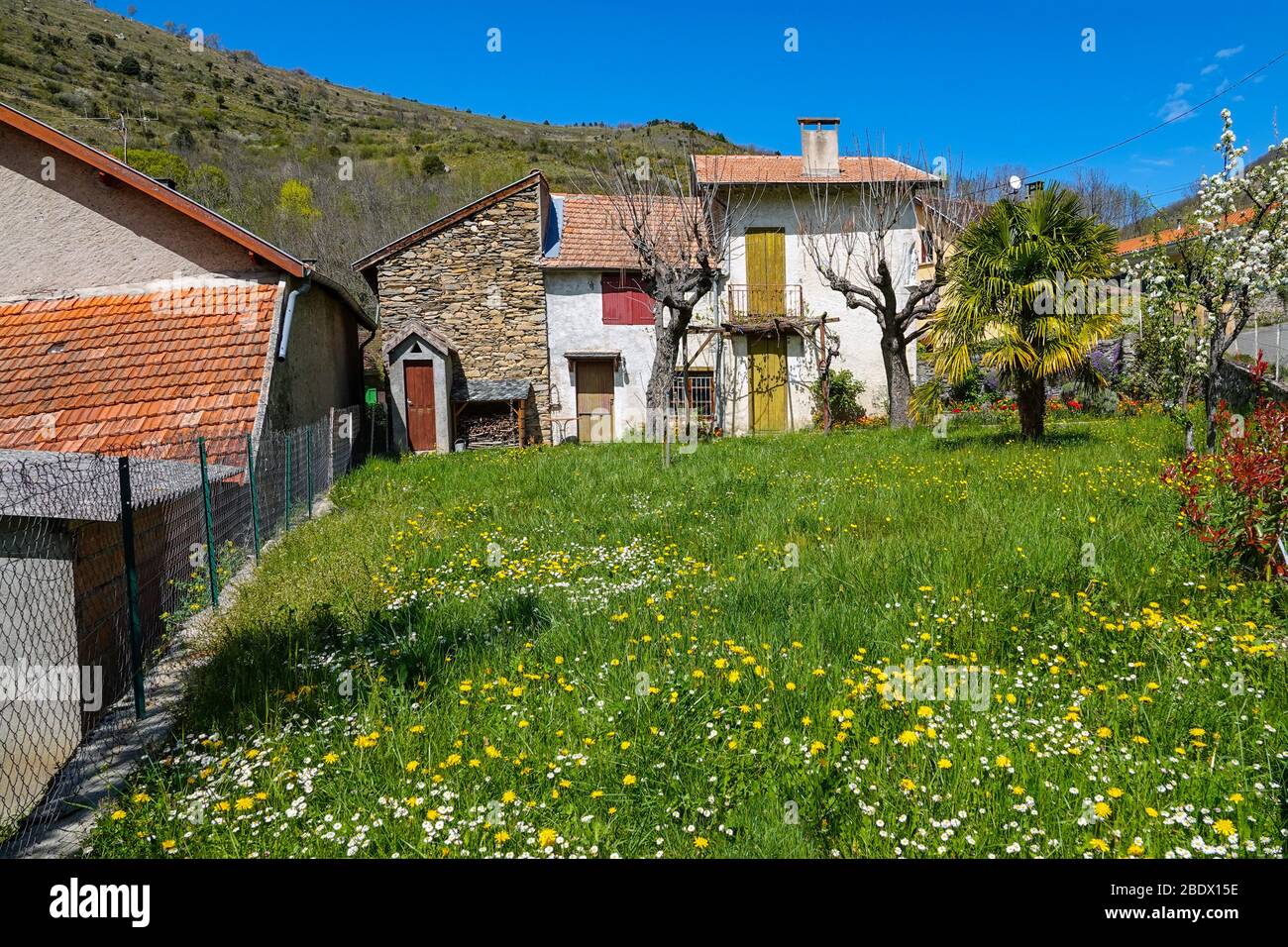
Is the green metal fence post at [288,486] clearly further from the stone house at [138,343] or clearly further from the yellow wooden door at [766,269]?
the yellow wooden door at [766,269]

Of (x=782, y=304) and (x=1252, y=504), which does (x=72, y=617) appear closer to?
(x=1252, y=504)

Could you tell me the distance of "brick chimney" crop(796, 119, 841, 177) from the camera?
21.4 meters

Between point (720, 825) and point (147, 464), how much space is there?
5510mm

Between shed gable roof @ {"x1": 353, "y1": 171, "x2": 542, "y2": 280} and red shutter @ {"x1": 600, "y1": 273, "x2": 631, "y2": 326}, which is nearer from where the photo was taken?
shed gable roof @ {"x1": 353, "y1": 171, "x2": 542, "y2": 280}

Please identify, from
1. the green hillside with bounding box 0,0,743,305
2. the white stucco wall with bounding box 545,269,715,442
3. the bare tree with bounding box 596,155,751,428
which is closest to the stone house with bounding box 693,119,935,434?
the bare tree with bounding box 596,155,751,428

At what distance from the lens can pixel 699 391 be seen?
20.9 meters

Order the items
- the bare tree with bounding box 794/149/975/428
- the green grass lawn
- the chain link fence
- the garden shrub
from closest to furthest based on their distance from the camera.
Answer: the green grass lawn < the chain link fence < the bare tree with bounding box 794/149/975/428 < the garden shrub

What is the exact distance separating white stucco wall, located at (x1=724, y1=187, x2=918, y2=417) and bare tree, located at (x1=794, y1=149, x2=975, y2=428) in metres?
0.09

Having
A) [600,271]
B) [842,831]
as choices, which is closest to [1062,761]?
[842,831]

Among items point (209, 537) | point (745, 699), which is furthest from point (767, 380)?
point (745, 699)

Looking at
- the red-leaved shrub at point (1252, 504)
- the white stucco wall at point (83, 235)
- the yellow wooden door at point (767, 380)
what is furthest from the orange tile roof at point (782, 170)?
the red-leaved shrub at point (1252, 504)

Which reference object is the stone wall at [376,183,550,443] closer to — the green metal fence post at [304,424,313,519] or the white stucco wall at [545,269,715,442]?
the white stucco wall at [545,269,715,442]

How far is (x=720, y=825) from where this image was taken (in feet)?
8.56

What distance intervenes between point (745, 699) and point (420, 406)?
629 inches
